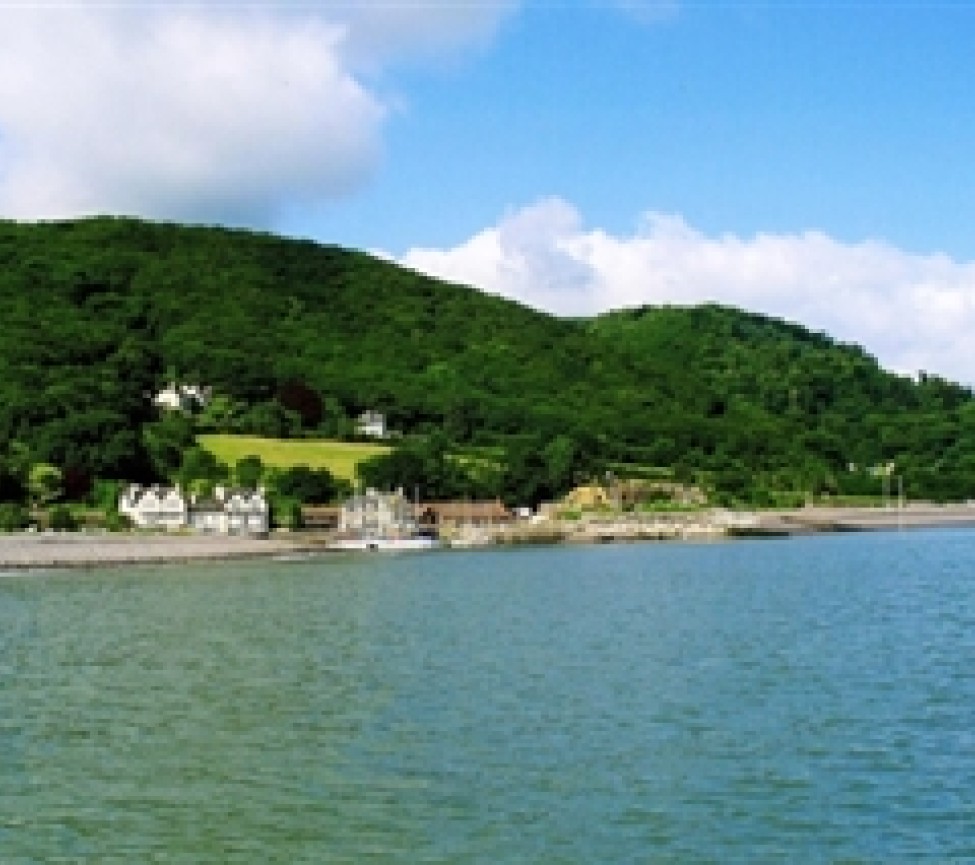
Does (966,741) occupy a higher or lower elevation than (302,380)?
lower

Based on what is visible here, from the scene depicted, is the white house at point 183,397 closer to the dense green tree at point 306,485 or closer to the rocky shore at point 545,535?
the dense green tree at point 306,485

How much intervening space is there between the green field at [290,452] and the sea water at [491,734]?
70123mm

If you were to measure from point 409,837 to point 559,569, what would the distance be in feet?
189

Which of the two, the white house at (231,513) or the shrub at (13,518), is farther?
the white house at (231,513)

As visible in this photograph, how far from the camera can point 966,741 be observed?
20.3m

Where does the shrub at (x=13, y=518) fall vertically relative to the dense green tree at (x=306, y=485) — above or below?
below

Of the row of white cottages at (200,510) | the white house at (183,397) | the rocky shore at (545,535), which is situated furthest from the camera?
the white house at (183,397)

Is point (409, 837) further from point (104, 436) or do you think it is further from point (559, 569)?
point (104, 436)

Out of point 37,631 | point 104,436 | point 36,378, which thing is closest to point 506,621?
point 37,631

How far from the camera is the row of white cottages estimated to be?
98.6m

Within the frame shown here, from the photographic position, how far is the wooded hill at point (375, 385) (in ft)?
419

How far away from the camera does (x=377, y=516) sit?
357ft

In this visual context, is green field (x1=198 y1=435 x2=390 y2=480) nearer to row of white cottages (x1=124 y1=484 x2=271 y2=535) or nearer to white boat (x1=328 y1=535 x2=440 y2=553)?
row of white cottages (x1=124 y1=484 x2=271 y2=535)

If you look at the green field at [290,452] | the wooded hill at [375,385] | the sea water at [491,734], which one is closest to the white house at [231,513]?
the wooded hill at [375,385]
